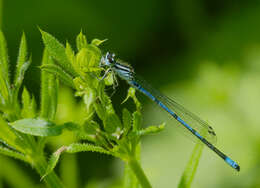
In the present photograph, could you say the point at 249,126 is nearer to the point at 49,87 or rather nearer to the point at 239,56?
→ the point at 239,56

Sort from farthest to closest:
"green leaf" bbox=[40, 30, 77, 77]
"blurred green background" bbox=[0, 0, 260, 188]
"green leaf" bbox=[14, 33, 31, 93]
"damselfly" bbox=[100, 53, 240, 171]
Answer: "blurred green background" bbox=[0, 0, 260, 188] < "damselfly" bbox=[100, 53, 240, 171] < "green leaf" bbox=[14, 33, 31, 93] < "green leaf" bbox=[40, 30, 77, 77]

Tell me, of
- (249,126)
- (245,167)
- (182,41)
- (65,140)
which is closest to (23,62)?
(65,140)

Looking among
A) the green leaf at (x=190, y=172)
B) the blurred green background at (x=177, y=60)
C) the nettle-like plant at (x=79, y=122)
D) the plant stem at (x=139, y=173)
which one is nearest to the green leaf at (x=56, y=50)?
the nettle-like plant at (x=79, y=122)

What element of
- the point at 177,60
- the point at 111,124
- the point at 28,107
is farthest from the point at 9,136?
the point at 177,60

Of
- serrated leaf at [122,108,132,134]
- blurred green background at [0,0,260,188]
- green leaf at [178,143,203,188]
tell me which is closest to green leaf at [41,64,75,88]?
serrated leaf at [122,108,132,134]

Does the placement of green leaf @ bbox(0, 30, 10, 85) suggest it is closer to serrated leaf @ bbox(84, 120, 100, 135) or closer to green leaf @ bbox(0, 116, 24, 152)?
green leaf @ bbox(0, 116, 24, 152)

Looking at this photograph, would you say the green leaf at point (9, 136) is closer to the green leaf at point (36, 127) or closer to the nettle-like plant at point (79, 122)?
the nettle-like plant at point (79, 122)

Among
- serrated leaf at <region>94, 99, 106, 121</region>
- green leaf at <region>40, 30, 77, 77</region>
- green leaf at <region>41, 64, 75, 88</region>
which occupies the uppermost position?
green leaf at <region>40, 30, 77, 77</region>
